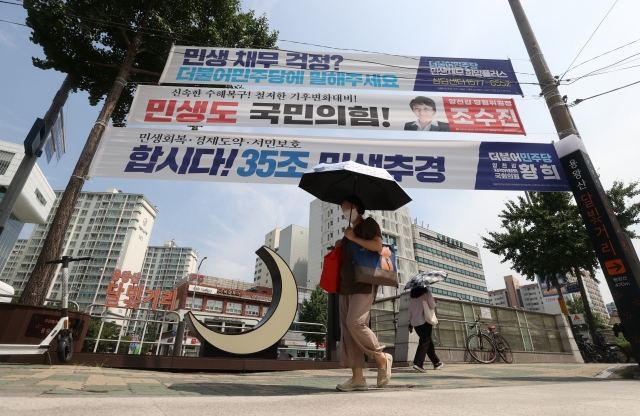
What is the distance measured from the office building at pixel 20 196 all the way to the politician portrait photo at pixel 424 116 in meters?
44.2

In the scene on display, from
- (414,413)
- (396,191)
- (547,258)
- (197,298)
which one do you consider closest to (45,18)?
(396,191)

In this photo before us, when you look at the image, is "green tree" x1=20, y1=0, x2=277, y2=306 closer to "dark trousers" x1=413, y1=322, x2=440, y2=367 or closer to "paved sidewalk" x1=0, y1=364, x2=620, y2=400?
"paved sidewalk" x1=0, y1=364, x2=620, y2=400

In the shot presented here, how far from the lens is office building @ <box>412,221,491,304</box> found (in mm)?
64312

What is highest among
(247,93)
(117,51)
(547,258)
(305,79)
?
(117,51)

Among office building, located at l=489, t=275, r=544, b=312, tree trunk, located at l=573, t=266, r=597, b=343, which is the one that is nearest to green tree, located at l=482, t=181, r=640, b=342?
tree trunk, located at l=573, t=266, r=597, b=343

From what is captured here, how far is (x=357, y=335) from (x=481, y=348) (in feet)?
23.9

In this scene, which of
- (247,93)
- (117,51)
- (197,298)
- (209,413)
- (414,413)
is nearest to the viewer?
(209,413)

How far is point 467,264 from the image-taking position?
74.4m

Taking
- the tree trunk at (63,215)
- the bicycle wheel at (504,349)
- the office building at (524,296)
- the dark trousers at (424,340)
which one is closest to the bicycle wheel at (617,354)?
the bicycle wheel at (504,349)

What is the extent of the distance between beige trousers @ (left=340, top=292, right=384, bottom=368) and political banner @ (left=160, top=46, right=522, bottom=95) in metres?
6.32

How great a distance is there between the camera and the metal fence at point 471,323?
8672 mm

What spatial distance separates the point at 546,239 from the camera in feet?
53.3

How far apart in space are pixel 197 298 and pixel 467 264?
58229 mm

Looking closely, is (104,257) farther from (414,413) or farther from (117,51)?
(414,413)
